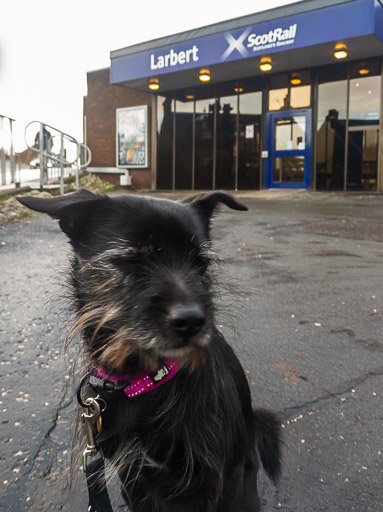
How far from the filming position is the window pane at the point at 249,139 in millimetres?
16812

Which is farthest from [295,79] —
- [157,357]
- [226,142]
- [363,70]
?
[157,357]

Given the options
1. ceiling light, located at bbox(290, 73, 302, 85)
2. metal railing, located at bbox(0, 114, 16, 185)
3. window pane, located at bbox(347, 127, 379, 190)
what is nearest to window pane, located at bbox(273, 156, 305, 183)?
window pane, located at bbox(347, 127, 379, 190)

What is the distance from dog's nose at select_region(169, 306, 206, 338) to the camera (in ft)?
4.63

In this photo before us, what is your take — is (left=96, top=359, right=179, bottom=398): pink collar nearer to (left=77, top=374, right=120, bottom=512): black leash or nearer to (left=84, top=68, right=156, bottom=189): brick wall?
(left=77, top=374, right=120, bottom=512): black leash

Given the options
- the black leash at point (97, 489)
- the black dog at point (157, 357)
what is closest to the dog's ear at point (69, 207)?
the black dog at point (157, 357)

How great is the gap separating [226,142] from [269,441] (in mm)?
16629

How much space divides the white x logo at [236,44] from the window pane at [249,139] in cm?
259

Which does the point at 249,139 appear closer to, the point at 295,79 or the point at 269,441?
the point at 295,79

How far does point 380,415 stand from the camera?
2375 mm

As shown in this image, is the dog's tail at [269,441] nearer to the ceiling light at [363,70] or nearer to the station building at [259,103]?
the station building at [259,103]

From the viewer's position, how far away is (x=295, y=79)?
51.6 ft

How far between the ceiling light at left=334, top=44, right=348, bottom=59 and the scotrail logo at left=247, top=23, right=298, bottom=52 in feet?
4.41

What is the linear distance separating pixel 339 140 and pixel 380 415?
46.9 ft

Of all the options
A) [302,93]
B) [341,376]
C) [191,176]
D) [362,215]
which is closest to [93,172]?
[191,176]
